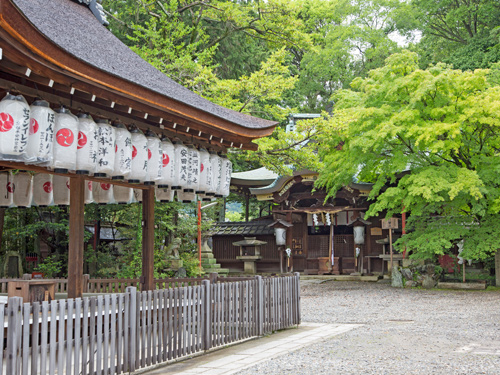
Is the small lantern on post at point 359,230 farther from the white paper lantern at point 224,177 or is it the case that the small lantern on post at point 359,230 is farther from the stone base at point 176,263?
the white paper lantern at point 224,177

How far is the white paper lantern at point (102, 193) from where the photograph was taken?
11422 millimetres

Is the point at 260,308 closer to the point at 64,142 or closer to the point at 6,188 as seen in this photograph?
the point at 64,142

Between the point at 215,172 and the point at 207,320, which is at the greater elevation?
the point at 215,172

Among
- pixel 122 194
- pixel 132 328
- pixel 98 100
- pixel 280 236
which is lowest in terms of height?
pixel 132 328

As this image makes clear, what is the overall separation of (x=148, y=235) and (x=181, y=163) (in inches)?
57.9

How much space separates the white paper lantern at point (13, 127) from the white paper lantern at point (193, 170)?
3.90 meters

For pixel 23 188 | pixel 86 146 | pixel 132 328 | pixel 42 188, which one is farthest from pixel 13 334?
pixel 23 188

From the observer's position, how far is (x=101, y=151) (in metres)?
8.01

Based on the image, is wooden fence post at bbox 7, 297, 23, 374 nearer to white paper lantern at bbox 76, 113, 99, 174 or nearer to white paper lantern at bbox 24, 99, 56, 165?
white paper lantern at bbox 24, 99, 56, 165

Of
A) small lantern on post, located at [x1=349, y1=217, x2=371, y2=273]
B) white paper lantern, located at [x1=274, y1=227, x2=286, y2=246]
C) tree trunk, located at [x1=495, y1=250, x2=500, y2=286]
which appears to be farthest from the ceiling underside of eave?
white paper lantern, located at [x1=274, y1=227, x2=286, y2=246]

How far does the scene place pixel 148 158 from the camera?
9156 millimetres

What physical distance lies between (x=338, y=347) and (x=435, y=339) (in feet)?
6.70

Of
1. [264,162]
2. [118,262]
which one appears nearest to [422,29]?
[264,162]

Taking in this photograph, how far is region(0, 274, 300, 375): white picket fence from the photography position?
17.3ft
